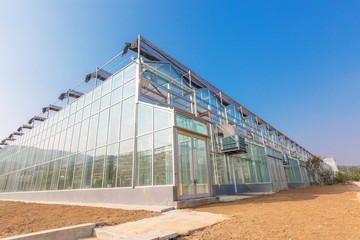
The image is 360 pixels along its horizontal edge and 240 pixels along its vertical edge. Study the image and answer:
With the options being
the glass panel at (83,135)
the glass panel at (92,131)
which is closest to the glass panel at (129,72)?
the glass panel at (92,131)

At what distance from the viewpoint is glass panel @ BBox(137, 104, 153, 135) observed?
8390 mm

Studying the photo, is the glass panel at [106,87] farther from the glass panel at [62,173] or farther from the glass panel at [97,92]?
the glass panel at [62,173]

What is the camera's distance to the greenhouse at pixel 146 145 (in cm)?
764

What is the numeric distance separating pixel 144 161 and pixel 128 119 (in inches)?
112

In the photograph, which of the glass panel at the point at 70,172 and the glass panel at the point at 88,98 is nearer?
the glass panel at the point at 70,172

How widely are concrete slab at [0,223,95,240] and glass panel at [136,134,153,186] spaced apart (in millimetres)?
3652

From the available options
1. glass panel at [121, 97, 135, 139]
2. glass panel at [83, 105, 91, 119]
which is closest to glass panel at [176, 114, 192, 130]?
glass panel at [121, 97, 135, 139]

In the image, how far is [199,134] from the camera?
28.6ft

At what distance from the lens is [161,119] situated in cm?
798

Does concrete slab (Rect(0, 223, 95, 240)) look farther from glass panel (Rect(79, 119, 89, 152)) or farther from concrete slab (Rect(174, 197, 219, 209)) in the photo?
glass panel (Rect(79, 119, 89, 152))

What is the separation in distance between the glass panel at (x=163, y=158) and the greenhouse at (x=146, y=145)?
0.04 m

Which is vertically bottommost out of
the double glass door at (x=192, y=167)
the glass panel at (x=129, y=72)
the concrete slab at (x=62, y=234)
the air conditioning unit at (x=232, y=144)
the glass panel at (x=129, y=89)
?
the concrete slab at (x=62, y=234)

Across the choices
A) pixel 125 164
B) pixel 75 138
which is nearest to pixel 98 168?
pixel 125 164

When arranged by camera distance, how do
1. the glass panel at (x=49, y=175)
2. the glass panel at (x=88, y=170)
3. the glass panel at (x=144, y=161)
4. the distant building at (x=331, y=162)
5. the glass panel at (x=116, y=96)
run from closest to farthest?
the glass panel at (x=144, y=161) < the glass panel at (x=88, y=170) < the glass panel at (x=116, y=96) < the glass panel at (x=49, y=175) < the distant building at (x=331, y=162)
